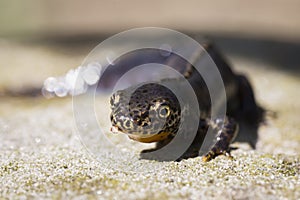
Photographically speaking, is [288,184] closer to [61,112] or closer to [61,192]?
[61,192]

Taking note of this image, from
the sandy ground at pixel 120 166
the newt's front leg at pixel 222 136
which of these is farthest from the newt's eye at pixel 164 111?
the newt's front leg at pixel 222 136

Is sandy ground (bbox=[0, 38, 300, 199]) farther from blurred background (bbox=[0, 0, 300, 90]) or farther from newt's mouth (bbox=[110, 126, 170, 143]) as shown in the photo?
blurred background (bbox=[0, 0, 300, 90])

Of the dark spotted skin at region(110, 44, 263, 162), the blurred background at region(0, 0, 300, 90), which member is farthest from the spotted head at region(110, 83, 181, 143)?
the blurred background at region(0, 0, 300, 90)

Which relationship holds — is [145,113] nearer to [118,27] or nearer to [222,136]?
[222,136]

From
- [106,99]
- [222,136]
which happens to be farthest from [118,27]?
[222,136]

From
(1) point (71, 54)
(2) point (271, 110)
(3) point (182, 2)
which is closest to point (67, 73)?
(1) point (71, 54)

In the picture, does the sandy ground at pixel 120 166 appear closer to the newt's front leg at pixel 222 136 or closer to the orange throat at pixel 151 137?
the newt's front leg at pixel 222 136
